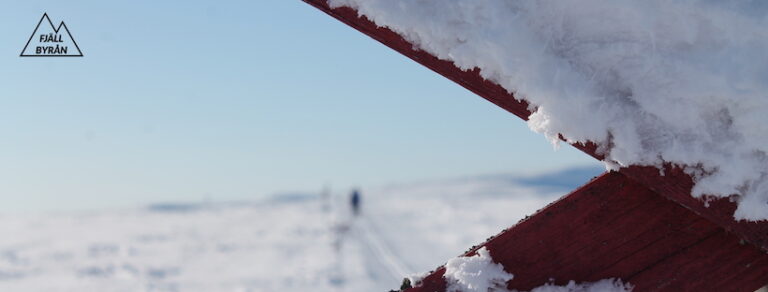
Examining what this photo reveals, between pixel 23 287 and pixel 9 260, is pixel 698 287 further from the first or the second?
pixel 9 260

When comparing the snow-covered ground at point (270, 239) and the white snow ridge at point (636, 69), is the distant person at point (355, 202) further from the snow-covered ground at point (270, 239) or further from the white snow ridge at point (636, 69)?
the white snow ridge at point (636, 69)

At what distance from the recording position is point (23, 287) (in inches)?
818

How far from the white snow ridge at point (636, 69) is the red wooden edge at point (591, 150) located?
0.02m

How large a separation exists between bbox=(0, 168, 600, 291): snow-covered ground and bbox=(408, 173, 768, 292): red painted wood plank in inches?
498

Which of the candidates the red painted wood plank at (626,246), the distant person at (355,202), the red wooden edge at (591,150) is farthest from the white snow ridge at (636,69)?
the distant person at (355,202)

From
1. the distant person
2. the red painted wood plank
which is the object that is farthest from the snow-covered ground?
the red painted wood plank

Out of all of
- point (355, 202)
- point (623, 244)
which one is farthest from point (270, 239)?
point (623, 244)

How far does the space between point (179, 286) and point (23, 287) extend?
4596 millimetres

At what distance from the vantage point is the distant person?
26.6m

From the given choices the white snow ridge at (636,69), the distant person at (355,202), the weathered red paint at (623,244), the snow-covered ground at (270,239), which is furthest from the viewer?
the distant person at (355,202)

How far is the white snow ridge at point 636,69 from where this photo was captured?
1.20 metres

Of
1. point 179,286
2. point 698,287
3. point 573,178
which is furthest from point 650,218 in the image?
point 573,178

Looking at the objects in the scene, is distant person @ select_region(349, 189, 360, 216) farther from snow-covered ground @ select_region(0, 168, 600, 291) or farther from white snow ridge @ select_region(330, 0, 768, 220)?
white snow ridge @ select_region(330, 0, 768, 220)

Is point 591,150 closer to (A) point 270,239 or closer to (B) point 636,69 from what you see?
(B) point 636,69
